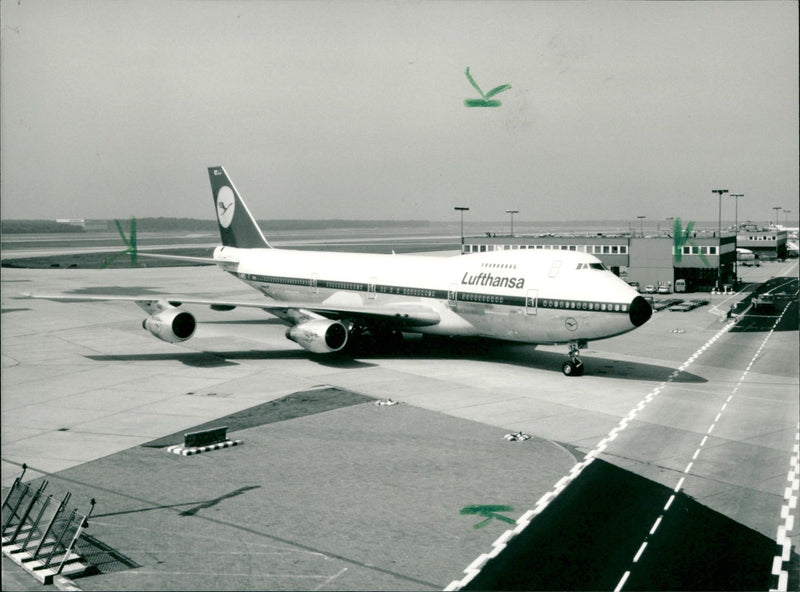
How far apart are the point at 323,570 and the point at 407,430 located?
471 inches

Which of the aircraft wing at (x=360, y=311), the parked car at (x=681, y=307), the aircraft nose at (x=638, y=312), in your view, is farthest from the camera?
the parked car at (x=681, y=307)

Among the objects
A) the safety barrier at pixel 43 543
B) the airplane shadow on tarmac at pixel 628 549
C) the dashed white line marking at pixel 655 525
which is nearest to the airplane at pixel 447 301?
the airplane shadow on tarmac at pixel 628 549

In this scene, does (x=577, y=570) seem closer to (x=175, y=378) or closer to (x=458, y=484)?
(x=458, y=484)

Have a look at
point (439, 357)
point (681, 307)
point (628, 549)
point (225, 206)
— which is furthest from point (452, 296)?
point (681, 307)

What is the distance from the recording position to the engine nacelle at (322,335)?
39.7 metres

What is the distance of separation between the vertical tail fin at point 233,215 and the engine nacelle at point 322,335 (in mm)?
19209

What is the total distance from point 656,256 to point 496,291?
5475 centimetres

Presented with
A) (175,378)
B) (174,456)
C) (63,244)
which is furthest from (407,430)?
(63,244)

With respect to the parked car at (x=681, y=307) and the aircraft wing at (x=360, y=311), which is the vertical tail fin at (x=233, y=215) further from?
the parked car at (x=681, y=307)

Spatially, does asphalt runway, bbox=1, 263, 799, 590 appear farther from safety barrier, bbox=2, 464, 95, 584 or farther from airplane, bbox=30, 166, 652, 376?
airplane, bbox=30, 166, 652, 376

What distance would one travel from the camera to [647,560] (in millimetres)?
16312

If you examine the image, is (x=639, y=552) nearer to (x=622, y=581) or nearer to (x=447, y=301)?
(x=622, y=581)

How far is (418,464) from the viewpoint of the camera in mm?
23281

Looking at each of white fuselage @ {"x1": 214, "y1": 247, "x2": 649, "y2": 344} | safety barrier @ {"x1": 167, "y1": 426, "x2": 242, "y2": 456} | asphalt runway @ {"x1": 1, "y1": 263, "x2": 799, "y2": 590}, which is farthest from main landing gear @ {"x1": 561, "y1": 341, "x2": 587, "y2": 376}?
safety barrier @ {"x1": 167, "y1": 426, "x2": 242, "y2": 456}
